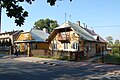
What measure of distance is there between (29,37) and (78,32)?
13.0m

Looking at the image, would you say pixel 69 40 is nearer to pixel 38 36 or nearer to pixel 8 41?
pixel 38 36

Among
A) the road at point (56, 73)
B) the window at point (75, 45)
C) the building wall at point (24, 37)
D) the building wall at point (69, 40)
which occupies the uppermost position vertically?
the building wall at point (24, 37)

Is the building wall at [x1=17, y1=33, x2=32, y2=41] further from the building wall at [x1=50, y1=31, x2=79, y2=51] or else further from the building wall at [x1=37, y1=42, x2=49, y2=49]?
the building wall at [x1=50, y1=31, x2=79, y2=51]

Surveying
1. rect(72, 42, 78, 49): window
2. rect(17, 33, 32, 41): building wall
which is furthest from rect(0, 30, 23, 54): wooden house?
rect(72, 42, 78, 49): window

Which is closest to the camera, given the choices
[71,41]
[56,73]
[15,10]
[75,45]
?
[15,10]

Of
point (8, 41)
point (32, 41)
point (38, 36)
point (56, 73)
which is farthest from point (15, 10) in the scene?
point (8, 41)

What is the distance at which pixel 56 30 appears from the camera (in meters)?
46.5

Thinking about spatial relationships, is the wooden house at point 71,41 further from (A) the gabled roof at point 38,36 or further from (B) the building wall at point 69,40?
(A) the gabled roof at point 38,36

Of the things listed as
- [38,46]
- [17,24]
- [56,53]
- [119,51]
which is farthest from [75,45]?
[17,24]

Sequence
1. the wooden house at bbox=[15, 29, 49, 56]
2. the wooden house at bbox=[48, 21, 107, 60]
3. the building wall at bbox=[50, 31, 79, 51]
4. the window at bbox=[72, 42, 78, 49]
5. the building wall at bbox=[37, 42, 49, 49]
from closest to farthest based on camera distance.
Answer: the wooden house at bbox=[48, 21, 107, 60] → the window at bbox=[72, 42, 78, 49] → the building wall at bbox=[50, 31, 79, 51] → the wooden house at bbox=[15, 29, 49, 56] → the building wall at bbox=[37, 42, 49, 49]

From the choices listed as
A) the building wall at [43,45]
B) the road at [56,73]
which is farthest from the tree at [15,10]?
the building wall at [43,45]

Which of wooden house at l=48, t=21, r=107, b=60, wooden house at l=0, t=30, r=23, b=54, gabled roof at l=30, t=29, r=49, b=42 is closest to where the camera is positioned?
wooden house at l=48, t=21, r=107, b=60

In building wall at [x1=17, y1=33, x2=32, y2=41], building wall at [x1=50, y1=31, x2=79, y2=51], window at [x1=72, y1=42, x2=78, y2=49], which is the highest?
building wall at [x1=17, y1=33, x2=32, y2=41]

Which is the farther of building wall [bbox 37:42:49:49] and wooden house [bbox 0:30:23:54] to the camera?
wooden house [bbox 0:30:23:54]
